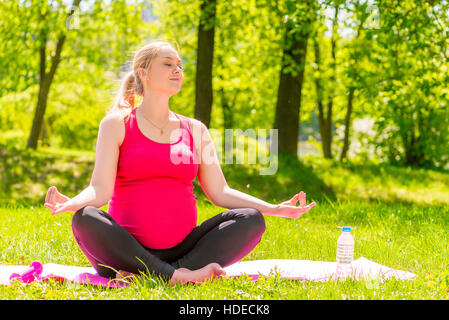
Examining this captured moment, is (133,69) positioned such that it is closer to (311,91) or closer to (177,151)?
(177,151)

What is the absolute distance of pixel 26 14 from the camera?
13867mm

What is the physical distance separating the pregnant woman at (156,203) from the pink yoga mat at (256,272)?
0.17 metres

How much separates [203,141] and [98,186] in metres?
0.88

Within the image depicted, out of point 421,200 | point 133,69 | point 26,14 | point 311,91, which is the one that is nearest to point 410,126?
point 421,200

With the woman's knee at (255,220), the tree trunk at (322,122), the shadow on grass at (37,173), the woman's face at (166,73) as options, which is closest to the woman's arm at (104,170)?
the woman's face at (166,73)

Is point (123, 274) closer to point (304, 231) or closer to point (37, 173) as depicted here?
point (304, 231)

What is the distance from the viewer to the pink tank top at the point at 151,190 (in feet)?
12.5

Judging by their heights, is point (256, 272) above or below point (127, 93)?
below

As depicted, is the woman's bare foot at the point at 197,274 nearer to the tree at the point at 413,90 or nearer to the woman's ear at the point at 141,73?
→ the woman's ear at the point at 141,73

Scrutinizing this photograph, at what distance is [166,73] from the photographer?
392 cm

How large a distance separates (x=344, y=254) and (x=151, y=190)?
1458 mm

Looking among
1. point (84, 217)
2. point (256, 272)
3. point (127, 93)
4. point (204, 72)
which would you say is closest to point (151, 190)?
point (84, 217)

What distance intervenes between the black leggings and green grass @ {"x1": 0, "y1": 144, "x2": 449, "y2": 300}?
17 cm

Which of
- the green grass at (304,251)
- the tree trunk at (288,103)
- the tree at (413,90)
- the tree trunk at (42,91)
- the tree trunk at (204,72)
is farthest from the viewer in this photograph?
the tree trunk at (42,91)
